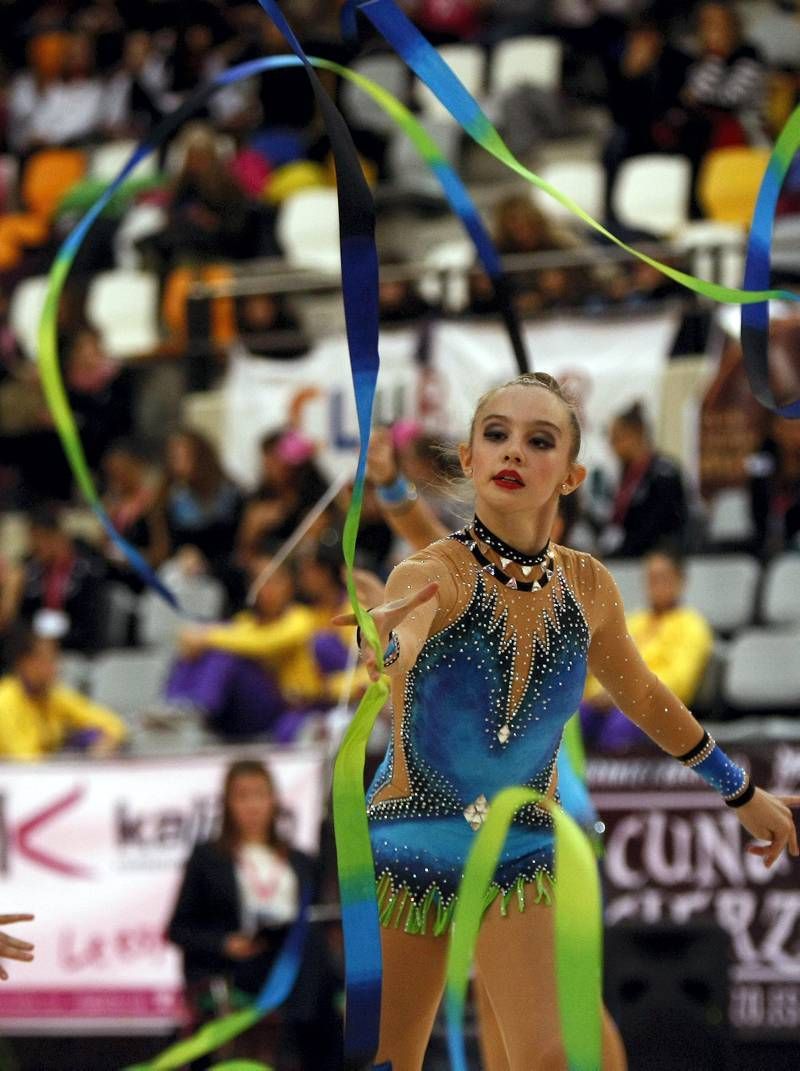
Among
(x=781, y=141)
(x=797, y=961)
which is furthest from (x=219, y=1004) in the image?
(x=781, y=141)

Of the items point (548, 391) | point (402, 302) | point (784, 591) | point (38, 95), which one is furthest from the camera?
point (38, 95)

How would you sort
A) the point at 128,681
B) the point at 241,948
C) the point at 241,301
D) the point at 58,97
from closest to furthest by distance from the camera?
the point at 241,948 → the point at 128,681 → the point at 241,301 → the point at 58,97

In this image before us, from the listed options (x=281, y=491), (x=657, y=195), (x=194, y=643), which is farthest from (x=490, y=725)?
→ (x=657, y=195)

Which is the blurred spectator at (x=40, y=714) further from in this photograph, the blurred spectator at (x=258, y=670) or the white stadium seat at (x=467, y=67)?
the white stadium seat at (x=467, y=67)

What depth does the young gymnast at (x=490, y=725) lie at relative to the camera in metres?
3.46

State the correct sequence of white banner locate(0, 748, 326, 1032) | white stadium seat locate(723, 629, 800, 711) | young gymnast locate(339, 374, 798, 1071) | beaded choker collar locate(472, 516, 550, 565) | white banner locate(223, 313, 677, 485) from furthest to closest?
white banner locate(223, 313, 677, 485) < white stadium seat locate(723, 629, 800, 711) < white banner locate(0, 748, 326, 1032) < beaded choker collar locate(472, 516, 550, 565) < young gymnast locate(339, 374, 798, 1071)

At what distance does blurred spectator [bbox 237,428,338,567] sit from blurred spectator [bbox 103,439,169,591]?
1.72ft

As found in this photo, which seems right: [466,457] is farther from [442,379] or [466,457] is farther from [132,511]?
[132,511]

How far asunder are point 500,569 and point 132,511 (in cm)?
656

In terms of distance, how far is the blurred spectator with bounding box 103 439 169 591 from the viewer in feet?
32.0

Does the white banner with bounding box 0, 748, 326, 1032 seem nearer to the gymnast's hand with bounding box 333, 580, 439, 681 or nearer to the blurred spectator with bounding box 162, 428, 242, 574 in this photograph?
the blurred spectator with bounding box 162, 428, 242, 574

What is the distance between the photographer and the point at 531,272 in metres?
9.41

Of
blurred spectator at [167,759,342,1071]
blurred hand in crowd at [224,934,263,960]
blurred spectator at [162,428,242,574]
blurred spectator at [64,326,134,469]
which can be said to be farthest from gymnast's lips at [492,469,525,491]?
blurred spectator at [64,326,134,469]

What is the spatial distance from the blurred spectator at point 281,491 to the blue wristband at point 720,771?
525 centimetres
